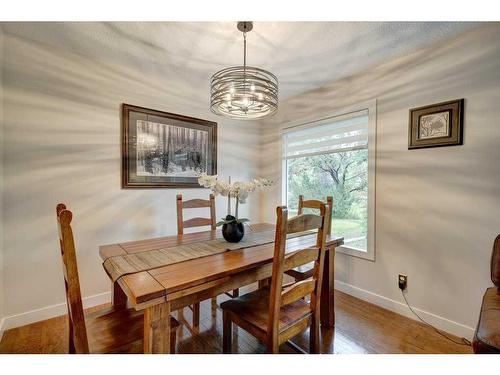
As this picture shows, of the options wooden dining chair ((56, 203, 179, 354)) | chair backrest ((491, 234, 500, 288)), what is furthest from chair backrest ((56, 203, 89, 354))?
chair backrest ((491, 234, 500, 288))

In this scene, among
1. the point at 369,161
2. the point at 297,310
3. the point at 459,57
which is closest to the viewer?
the point at 297,310

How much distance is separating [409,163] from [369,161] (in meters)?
0.35

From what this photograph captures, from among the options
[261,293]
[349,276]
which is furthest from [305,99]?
[261,293]

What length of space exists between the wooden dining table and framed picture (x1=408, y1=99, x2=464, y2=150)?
112 centimetres

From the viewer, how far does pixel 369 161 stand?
90.6 inches

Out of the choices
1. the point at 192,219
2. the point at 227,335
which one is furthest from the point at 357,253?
the point at 192,219

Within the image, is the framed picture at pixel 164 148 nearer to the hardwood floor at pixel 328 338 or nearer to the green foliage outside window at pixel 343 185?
the green foliage outside window at pixel 343 185

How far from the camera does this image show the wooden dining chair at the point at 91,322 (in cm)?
95

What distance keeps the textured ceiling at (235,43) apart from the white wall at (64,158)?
0.03 meters

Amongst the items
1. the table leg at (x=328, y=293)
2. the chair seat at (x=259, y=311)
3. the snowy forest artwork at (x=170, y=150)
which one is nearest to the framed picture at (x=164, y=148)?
the snowy forest artwork at (x=170, y=150)

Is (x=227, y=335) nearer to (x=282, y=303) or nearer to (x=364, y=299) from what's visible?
(x=282, y=303)

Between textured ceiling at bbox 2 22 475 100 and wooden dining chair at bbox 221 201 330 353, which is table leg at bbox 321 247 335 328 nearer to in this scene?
wooden dining chair at bbox 221 201 330 353
